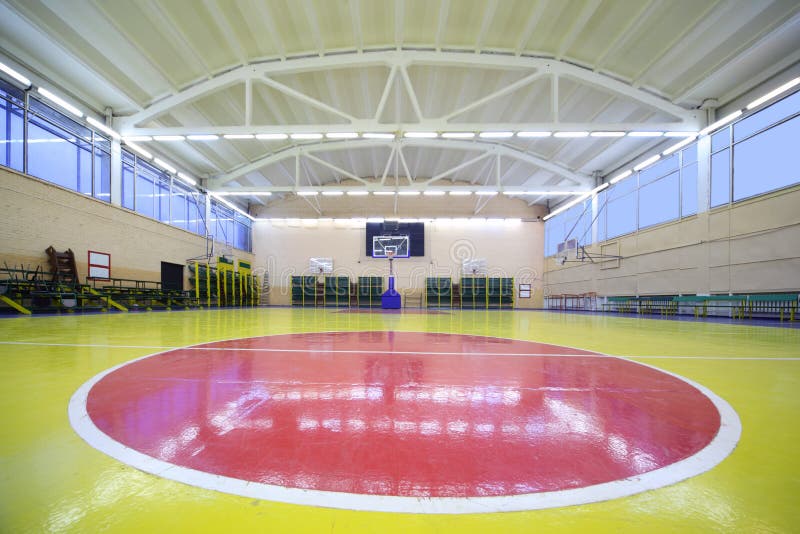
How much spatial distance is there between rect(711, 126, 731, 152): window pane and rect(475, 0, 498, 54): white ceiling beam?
849cm

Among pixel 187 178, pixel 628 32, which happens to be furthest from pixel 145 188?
pixel 628 32

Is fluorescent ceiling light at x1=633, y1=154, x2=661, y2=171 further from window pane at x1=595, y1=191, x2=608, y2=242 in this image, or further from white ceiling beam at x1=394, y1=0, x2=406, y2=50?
white ceiling beam at x1=394, y1=0, x2=406, y2=50

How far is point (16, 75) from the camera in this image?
8508 mm

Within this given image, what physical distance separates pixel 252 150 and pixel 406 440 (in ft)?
57.9

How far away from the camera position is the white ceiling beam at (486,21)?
911cm

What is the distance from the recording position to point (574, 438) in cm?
144

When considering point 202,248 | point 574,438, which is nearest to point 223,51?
point 202,248

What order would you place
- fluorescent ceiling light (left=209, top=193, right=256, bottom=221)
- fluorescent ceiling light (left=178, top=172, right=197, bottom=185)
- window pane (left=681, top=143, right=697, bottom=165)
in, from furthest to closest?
1. fluorescent ceiling light (left=209, top=193, right=256, bottom=221)
2. fluorescent ceiling light (left=178, top=172, right=197, bottom=185)
3. window pane (left=681, top=143, right=697, bottom=165)

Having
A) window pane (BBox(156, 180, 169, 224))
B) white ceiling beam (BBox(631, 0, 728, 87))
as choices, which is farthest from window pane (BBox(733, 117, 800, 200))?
window pane (BBox(156, 180, 169, 224))

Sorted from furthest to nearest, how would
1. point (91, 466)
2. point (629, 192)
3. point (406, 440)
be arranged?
point (629, 192), point (406, 440), point (91, 466)

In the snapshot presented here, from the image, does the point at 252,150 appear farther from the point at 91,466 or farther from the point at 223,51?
the point at 91,466

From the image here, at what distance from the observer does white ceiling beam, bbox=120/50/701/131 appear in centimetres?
1076

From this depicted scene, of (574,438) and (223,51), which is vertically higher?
(223,51)

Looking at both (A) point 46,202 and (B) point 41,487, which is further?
(A) point 46,202
